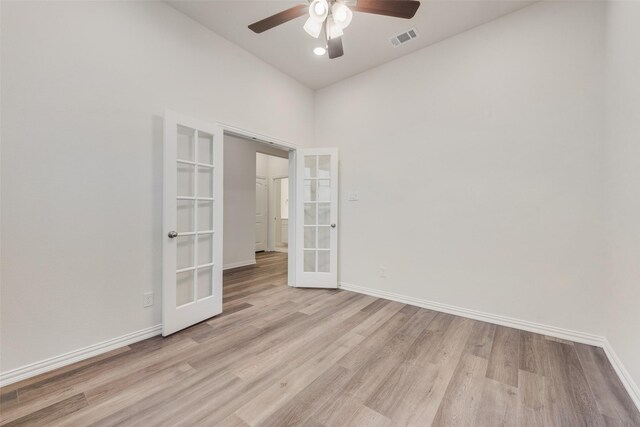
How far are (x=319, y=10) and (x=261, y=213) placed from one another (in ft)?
18.4

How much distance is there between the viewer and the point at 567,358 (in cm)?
197

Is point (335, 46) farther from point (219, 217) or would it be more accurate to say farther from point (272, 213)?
point (272, 213)

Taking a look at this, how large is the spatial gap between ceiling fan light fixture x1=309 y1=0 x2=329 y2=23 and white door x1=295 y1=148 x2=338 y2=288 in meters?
1.89

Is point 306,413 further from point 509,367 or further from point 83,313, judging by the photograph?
point 83,313

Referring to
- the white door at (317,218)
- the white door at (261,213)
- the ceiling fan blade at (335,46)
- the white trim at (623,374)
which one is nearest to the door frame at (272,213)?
the white door at (261,213)

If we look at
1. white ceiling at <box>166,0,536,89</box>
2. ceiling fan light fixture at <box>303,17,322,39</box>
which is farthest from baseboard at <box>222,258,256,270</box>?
ceiling fan light fixture at <box>303,17,322,39</box>

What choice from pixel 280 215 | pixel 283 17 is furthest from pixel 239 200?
pixel 283 17

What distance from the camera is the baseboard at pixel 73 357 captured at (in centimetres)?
166

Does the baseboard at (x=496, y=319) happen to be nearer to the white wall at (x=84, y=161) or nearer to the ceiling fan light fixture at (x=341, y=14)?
the white wall at (x=84, y=161)

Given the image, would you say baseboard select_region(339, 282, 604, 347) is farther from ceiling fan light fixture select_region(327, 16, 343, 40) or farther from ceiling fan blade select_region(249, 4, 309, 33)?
ceiling fan blade select_region(249, 4, 309, 33)

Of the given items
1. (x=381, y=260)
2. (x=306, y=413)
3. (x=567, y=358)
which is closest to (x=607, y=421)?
(x=567, y=358)

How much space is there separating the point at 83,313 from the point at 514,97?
4.22 meters

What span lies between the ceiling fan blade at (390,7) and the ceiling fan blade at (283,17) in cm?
39

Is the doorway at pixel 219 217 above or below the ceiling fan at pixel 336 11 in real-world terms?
below
